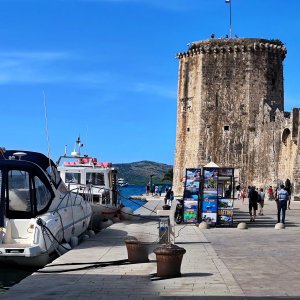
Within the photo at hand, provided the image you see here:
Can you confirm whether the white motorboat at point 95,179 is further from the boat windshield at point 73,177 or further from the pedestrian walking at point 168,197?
the pedestrian walking at point 168,197

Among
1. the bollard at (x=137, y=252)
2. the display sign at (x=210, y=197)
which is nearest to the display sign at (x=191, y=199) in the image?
the display sign at (x=210, y=197)

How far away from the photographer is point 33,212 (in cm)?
1648

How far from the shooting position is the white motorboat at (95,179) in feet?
87.0

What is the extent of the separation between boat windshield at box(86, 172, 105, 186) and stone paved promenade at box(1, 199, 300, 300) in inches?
388

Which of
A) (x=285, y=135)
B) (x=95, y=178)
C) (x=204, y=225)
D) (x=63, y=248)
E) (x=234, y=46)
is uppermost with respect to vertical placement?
(x=234, y=46)

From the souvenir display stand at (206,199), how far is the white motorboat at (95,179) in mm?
3872

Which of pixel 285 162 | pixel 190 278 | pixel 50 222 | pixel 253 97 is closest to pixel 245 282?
pixel 190 278

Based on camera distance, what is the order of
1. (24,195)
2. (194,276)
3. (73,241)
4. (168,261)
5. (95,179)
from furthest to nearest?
1. (95,179)
2. (73,241)
3. (24,195)
4. (194,276)
5. (168,261)

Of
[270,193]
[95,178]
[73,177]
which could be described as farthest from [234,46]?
[73,177]

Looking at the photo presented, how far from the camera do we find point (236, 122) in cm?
5831

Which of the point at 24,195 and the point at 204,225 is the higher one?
the point at 24,195

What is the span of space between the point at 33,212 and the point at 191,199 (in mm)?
9074

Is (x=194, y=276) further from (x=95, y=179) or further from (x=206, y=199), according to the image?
(x=95, y=179)

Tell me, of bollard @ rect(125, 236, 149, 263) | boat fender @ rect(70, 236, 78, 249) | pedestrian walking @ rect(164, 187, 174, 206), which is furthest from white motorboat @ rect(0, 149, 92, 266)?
pedestrian walking @ rect(164, 187, 174, 206)
